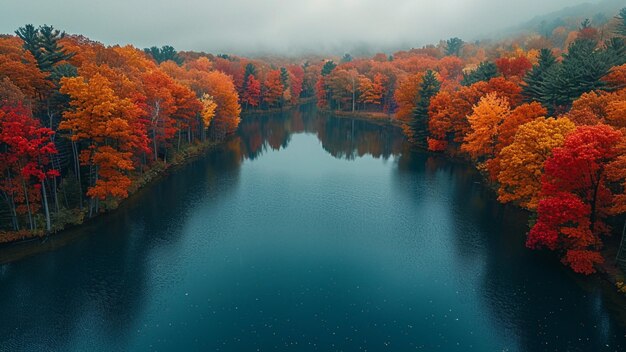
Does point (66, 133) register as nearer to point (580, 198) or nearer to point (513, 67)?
point (580, 198)

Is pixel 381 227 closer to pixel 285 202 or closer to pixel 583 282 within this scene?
pixel 285 202

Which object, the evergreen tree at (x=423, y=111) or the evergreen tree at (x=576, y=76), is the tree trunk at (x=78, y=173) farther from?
the evergreen tree at (x=423, y=111)

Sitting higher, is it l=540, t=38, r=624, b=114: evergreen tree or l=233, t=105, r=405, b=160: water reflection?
l=540, t=38, r=624, b=114: evergreen tree

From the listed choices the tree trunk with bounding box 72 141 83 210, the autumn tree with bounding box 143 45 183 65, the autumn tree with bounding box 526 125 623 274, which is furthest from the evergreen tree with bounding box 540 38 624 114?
the autumn tree with bounding box 143 45 183 65

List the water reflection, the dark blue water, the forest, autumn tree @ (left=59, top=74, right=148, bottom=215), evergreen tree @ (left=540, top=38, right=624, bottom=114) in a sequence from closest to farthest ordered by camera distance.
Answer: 1. the dark blue water
2. the forest
3. autumn tree @ (left=59, top=74, right=148, bottom=215)
4. evergreen tree @ (left=540, top=38, right=624, bottom=114)
5. the water reflection

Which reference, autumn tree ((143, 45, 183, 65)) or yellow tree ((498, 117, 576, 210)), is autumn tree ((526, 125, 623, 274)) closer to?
yellow tree ((498, 117, 576, 210))

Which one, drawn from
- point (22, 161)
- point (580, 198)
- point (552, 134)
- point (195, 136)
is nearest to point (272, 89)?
point (195, 136)

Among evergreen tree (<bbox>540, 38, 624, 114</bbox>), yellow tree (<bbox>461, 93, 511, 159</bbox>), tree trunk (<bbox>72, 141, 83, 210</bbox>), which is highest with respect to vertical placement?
evergreen tree (<bbox>540, 38, 624, 114</bbox>)
